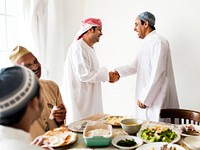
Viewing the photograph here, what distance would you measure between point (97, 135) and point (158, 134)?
335 mm

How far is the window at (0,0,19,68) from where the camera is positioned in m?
2.35

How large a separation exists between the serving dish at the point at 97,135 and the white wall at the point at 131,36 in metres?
1.53

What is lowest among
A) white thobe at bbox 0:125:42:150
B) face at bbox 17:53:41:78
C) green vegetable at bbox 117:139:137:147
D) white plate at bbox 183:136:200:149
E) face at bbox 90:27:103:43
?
green vegetable at bbox 117:139:137:147

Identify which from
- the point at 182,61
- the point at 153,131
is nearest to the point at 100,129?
the point at 153,131

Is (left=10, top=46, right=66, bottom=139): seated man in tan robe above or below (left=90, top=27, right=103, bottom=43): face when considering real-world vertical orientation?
below

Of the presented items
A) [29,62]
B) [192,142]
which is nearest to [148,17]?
[29,62]

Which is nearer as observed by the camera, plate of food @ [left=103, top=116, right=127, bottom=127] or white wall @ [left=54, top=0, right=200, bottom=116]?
plate of food @ [left=103, top=116, right=127, bottom=127]

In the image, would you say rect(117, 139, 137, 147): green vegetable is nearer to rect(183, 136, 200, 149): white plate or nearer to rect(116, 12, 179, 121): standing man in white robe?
rect(183, 136, 200, 149): white plate

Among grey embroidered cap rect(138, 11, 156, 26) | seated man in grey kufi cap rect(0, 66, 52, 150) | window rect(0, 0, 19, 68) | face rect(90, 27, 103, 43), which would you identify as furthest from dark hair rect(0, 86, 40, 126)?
grey embroidered cap rect(138, 11, 156, 26)

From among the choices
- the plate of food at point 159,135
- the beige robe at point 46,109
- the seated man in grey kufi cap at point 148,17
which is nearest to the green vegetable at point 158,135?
the plate of food at point 159,135

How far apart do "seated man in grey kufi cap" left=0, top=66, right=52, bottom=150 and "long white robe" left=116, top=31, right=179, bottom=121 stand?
1732mm

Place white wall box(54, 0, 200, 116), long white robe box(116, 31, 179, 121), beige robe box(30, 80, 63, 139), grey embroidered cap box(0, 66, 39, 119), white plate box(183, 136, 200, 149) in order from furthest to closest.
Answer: white wall box(54, 0, 200, 116) < long white robe box(116, 31, 179, 121) < beige robe box(30, 80, 63, 139) < white plate box(183, 136, 200, 149) < grey embroidered cap box(0, 66, 39, 119)

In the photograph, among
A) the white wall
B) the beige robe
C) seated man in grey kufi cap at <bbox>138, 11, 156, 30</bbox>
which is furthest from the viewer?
the white wall

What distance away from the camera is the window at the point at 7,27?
7.70 ft
